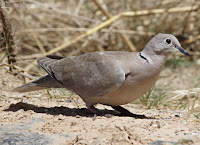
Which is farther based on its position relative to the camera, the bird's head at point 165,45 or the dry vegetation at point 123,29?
the dry vegetation at point 123,29

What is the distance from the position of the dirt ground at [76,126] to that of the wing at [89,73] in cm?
30

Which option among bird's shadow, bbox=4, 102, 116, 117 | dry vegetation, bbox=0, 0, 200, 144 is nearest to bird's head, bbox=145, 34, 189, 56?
bird's shadow, bbox=4, 102, 116, 117

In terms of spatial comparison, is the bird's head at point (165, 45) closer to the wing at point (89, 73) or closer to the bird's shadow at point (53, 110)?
the wing at point (89, 73)

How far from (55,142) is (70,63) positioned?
1.10m

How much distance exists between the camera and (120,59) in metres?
3.20

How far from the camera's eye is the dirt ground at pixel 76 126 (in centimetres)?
258

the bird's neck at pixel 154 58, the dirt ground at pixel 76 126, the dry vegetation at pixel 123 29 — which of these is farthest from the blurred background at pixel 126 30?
the bird's neck at pixel 154 58

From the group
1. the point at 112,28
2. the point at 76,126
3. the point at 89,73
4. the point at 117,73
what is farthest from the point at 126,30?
the point at 76,126

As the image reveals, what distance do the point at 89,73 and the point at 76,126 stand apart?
61 cm

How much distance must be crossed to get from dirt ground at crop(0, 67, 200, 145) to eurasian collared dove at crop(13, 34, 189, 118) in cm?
26

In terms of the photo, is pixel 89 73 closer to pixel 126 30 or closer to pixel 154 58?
pixel 154 58

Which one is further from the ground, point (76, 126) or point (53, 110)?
point (53, 110)

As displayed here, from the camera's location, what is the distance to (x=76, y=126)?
9.66 feet

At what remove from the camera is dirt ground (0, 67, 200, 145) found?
258cm
